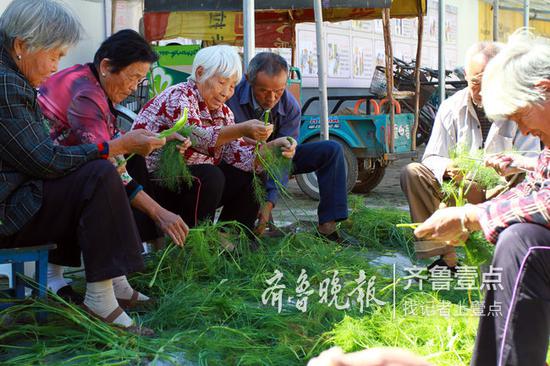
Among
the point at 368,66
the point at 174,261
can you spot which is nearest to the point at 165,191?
the point at 174,261

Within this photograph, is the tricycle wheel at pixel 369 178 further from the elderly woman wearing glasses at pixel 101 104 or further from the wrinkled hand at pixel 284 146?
the elderly woman wearing glasses at pixel 101 104

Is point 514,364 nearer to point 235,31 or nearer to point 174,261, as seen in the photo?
point 174,261

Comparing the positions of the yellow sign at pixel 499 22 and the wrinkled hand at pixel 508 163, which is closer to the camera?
the wrinkled hand at pixel 508 163

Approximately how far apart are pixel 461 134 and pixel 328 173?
0.93 meters

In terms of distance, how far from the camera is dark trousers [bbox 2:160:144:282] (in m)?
2.75

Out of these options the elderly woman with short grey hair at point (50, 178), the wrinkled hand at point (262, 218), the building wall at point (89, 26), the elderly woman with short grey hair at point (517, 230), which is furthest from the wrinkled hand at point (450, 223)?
the building wall at point (89, 26)

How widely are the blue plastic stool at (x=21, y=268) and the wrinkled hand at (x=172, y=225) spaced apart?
0.63 m

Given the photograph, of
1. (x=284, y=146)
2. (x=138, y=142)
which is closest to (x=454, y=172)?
(x=284, y=146)

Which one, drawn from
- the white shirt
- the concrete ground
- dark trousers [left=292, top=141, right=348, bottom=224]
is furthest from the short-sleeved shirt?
the concrete ground

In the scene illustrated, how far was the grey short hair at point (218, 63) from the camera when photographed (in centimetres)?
389

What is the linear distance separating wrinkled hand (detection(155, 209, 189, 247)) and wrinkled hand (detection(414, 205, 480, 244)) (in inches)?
48.5

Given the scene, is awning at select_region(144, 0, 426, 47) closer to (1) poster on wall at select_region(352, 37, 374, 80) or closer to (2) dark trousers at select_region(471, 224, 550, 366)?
(1) poster on wall at select_region(352, 37, 374, 80)

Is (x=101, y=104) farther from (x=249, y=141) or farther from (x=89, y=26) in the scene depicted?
(x=89, y=26)

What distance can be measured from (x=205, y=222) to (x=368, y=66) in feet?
33.8
